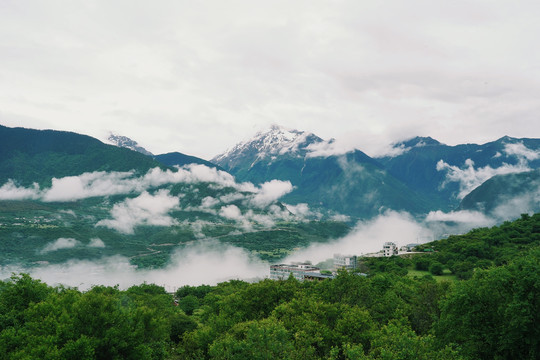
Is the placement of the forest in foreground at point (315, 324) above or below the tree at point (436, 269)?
above

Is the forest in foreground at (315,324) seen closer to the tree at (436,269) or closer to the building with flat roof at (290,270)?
the tree at (436,269)

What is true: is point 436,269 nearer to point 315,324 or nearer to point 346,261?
point 315,324

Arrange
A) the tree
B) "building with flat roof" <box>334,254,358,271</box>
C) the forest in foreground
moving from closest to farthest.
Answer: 1. the forest in foreground
2. the tree
3. "building with flat roof" <box>334,254,358,271</box>

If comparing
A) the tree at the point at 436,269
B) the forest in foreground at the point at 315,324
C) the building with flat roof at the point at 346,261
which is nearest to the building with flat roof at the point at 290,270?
the building with flat roof at the point at 346,261

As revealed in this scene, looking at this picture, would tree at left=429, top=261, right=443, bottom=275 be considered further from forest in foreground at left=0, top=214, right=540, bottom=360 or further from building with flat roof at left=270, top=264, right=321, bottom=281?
building with flat roof at left=270, top=264, right=321, bottom=281

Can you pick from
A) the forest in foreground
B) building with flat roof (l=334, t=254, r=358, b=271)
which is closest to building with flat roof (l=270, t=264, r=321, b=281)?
building with flat roof (l=334, t=254, r=358, b=271)

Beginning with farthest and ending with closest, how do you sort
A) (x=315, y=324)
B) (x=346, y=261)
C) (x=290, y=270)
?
(x=346, y=261)
(x=290, y=270)
(x=315, y=324)

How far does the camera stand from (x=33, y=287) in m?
51.1

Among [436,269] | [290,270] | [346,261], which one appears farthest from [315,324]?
[346,261]

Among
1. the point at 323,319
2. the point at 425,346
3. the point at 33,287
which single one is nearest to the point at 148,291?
the point at 33,287

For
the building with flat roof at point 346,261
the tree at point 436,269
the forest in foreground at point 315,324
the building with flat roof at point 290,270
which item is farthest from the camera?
the building with flat roof at point 346,261

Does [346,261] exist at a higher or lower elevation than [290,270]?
higher

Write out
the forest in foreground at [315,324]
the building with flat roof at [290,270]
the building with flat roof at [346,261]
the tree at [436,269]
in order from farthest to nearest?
the building with flat roof at [346,261] < the building with flat roof at [290,270] < the tree at [436,269] < the forest in foreground at [315,324]

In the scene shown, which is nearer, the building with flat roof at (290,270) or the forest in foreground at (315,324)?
the forest in foreground at (315,324)
